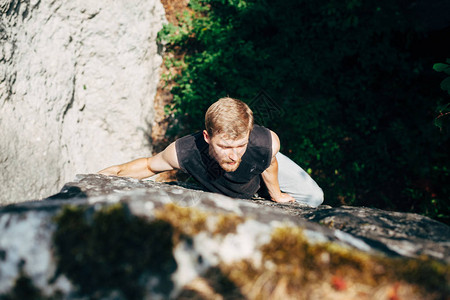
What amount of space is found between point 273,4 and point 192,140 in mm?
4124

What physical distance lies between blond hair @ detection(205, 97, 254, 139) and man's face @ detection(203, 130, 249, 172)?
0.05 metres

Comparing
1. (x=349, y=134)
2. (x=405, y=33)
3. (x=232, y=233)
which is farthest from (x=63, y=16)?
(x=405, y=33)

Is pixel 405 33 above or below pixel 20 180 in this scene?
above

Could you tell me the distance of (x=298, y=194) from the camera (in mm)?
4352

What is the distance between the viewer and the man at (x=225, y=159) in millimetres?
2930

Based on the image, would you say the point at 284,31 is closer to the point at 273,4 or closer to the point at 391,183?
the point at 273,4

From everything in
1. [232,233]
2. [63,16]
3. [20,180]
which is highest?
[63,16]

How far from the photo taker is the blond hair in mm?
2832

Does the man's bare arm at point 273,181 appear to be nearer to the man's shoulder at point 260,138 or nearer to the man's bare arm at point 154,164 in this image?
the man's shoulder at point 260,138

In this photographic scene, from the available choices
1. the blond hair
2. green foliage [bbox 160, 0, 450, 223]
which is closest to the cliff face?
the blond hair

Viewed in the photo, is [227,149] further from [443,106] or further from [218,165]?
[443,106]

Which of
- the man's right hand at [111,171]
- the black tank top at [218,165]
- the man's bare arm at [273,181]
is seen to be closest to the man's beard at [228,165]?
the black tank top at [218,165]

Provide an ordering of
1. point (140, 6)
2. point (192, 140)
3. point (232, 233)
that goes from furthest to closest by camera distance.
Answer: point (140, 6), point (192, 140), point (232, 233)

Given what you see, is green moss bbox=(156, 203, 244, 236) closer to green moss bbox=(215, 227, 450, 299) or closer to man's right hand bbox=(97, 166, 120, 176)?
green moss bbox=(215, 227, 450, 299)
